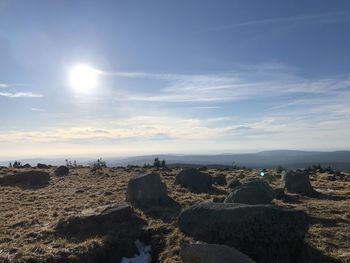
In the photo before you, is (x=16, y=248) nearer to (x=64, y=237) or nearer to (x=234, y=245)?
(x=64, y=237)

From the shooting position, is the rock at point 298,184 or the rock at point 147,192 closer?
the rock at point 147,192

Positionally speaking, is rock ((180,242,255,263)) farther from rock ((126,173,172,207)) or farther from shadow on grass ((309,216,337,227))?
rock ((126,173,172,207))

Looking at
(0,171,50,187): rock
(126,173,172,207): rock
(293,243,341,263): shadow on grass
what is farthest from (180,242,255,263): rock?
(0,171,50,187): rock

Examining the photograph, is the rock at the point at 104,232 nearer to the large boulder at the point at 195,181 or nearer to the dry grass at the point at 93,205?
the dry grass at the point at 93,205

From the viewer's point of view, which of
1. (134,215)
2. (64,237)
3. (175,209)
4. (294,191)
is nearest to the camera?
(64,237)

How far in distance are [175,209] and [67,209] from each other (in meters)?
7.19

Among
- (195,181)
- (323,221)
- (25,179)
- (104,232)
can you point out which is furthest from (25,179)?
(323,221)

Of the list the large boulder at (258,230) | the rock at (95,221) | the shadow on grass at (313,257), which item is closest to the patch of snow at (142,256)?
the large boulder at (258,230)

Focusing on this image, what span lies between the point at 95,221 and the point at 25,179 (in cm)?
2754

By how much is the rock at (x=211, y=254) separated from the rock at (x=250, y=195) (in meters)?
10.0

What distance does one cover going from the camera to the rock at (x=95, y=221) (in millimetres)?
21156

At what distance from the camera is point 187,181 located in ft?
121

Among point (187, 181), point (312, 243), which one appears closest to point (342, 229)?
point (312, 243)

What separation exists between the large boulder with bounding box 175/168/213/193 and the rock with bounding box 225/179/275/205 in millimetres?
8795
